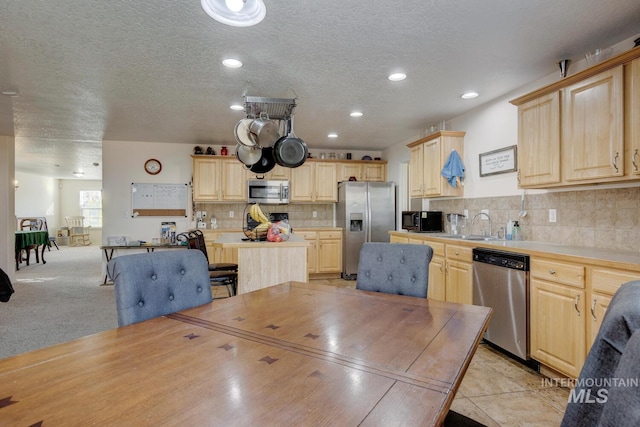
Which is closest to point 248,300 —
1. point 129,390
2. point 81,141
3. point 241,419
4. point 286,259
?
point 129,390

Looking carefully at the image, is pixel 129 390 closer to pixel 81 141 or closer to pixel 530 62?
pixel 530 62

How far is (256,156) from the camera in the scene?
3428 millimetres

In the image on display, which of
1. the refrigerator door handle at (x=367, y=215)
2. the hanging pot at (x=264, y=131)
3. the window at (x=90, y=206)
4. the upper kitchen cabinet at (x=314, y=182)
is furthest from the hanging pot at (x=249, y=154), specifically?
the window at (x=90, y=206)

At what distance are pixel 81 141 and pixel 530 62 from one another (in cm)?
659

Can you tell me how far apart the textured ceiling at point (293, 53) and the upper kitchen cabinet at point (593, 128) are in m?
0.37

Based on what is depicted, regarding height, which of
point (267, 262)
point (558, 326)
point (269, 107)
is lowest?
point (558, 326)

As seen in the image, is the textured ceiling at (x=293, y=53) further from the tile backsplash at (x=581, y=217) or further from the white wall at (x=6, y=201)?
the white wall at (x=6, y=201)

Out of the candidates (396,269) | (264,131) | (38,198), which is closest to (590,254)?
(396,269)

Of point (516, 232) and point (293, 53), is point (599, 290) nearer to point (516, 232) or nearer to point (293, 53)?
point (516, 232)

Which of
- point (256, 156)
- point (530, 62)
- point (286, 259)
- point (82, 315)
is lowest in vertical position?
point (82, 315)

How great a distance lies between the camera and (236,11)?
5.70 ft

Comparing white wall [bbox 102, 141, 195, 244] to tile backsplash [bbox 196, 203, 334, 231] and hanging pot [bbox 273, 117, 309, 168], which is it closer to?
tile backsplash [bbox 196, 203, 334, 231]

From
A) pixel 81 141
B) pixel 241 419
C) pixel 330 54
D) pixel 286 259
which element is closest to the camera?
pixel 241 419

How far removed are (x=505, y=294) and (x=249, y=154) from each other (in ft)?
8.55
